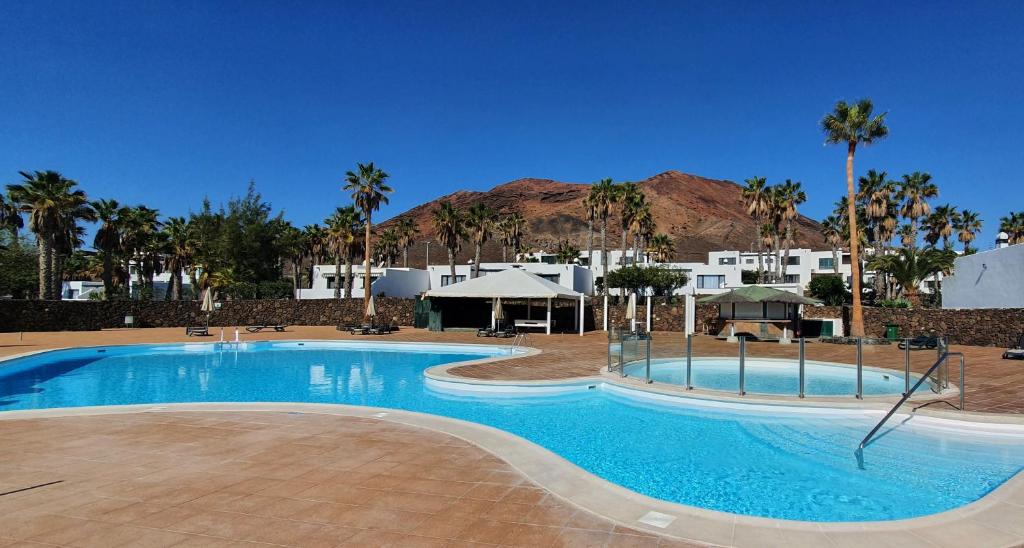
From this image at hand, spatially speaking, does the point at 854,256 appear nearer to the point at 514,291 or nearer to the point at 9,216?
the point at 514,291

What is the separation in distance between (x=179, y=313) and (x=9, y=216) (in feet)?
50.9

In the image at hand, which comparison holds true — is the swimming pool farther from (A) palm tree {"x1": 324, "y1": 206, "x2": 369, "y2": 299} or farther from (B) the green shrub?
(B) the green shrub

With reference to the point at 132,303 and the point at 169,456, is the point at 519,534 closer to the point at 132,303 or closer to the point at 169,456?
the point at 169,456

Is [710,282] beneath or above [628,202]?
beneath

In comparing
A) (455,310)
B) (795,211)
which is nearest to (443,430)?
(455,310)

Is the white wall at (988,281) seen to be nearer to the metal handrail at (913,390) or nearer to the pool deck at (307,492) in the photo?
the metal handrail at (913,390)

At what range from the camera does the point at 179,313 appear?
1244 inches

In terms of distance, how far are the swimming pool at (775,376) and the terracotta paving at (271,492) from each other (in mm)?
6168

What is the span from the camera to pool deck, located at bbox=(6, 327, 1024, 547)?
4.17 m

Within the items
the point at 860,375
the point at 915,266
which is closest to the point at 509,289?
the point at 860,375

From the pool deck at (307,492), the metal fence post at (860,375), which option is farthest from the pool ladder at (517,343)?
the pool deck at (307,492)

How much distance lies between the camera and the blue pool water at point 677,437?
625 centimetres

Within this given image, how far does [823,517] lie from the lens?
555cm

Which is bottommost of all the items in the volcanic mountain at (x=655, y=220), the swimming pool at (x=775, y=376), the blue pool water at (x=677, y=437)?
the blue pool water at (x=677, y=437)
